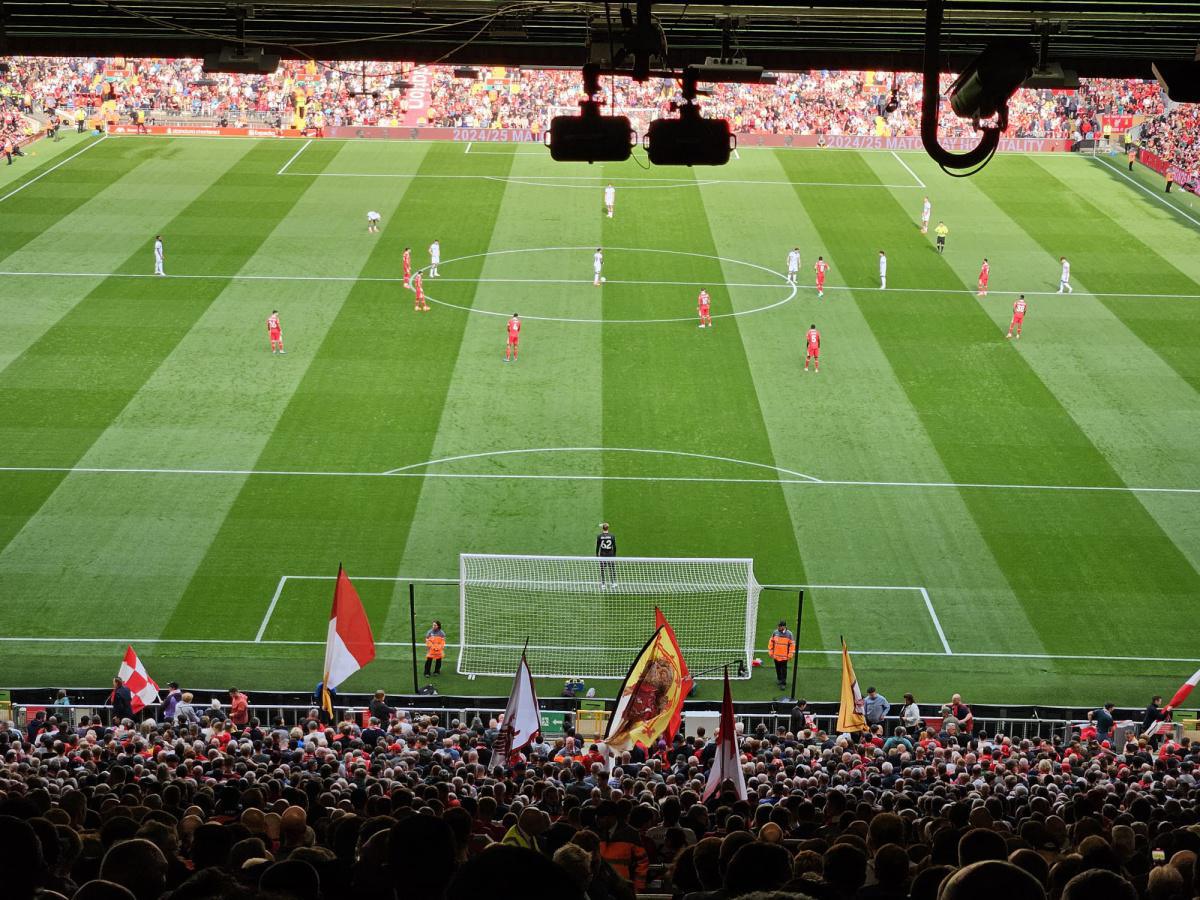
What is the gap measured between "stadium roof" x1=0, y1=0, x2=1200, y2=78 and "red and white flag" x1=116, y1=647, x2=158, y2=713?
8.85m

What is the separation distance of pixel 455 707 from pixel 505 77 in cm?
5677

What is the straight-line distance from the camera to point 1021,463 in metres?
32.2

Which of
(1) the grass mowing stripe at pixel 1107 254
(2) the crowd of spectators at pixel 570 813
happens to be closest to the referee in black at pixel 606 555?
(2) the crowd of spectators at pixel 570 813

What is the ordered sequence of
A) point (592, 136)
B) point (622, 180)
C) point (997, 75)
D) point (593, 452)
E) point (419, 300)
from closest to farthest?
point (997, 75), point (592, 136), point (593, 452), point (419, 300), point (622, 180)

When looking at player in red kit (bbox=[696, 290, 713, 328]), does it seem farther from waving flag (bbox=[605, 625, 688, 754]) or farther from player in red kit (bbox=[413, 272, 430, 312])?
waving flag (bbox=[605, 625, 688, 754])

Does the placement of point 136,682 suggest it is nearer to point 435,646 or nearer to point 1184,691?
point 435,646

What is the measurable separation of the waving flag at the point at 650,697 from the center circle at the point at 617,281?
874 inches

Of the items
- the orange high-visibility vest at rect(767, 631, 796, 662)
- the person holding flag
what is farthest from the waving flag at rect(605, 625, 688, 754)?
the orange high-visibility vest at rect(767, 631, 796, 662)

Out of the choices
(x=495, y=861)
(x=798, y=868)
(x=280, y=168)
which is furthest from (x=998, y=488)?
(x=280, y=168)

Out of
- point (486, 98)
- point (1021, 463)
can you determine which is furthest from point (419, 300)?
point (486, 98)

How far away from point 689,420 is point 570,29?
14.5 m

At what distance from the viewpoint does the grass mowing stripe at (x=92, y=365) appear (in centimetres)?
2702

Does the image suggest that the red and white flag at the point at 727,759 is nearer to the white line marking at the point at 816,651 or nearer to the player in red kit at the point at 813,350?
the white line marking at the point at 816,651

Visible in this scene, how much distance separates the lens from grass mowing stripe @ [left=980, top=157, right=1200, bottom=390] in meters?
40.9
